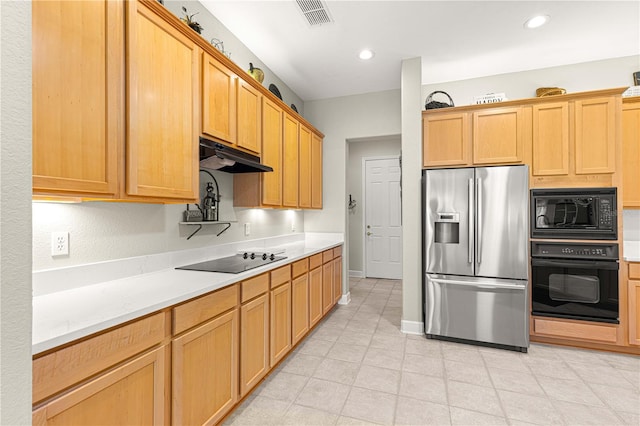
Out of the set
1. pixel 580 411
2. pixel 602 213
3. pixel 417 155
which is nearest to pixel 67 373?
pixel 580 411

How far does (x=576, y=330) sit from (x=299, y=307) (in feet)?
8.67

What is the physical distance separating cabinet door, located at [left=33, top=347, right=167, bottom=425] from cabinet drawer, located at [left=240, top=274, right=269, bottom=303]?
647 mm

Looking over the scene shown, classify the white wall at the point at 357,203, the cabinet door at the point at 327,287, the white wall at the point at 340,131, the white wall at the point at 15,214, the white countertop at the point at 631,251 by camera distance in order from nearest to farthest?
1. the white wall at the point at 15,214
2. the white countertop at the point at 631,251
3. the cabinet door at the point at 327,287
4. the white wall at the point at 340,131
5. the white wall at the point at 357,203

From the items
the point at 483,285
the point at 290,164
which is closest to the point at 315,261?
the point at 290,164

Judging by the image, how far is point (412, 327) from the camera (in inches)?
132

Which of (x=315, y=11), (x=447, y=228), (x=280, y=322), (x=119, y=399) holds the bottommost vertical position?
(x=280, y=322)

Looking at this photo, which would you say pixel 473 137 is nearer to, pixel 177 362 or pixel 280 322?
pixel 280 322

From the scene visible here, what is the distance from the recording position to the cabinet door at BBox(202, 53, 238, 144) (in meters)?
2.04

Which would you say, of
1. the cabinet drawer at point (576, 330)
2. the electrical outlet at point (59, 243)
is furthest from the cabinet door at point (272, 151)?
the cabinet drawer at point (576, 330)

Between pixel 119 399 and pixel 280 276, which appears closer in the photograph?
pixel 119 399

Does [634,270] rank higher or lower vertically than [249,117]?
lower

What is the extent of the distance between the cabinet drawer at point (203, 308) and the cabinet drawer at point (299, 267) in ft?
2.89

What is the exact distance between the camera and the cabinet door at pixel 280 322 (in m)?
2.37

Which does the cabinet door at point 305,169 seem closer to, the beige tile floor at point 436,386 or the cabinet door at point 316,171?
the cabinet door at point 316,171
